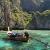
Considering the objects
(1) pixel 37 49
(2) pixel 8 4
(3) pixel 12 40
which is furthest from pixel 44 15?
(1) pixel 37 49

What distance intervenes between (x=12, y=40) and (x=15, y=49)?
12.5m

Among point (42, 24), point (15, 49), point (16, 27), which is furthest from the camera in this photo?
point (42, 24)

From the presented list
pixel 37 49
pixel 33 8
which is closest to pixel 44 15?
pixel 33 8

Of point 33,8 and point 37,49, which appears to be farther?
point 33,8

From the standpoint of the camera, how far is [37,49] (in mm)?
29375

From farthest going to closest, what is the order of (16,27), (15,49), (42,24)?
(42,24) < (16,27) < (15,49)

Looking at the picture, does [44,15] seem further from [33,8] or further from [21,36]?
[21,36]

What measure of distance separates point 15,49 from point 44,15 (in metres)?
97.1

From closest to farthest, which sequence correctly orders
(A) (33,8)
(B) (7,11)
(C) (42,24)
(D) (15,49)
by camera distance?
1. (D) (15,49)
2. (B) (7,11)
3. (C) (42,24)
4. (A) (33,8)

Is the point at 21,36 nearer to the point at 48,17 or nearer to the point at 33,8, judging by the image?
the point at 48,17

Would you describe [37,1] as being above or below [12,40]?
above

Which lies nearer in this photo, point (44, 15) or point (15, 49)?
point (15, 49)

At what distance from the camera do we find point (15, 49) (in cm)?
2911

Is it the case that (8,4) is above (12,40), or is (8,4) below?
above
